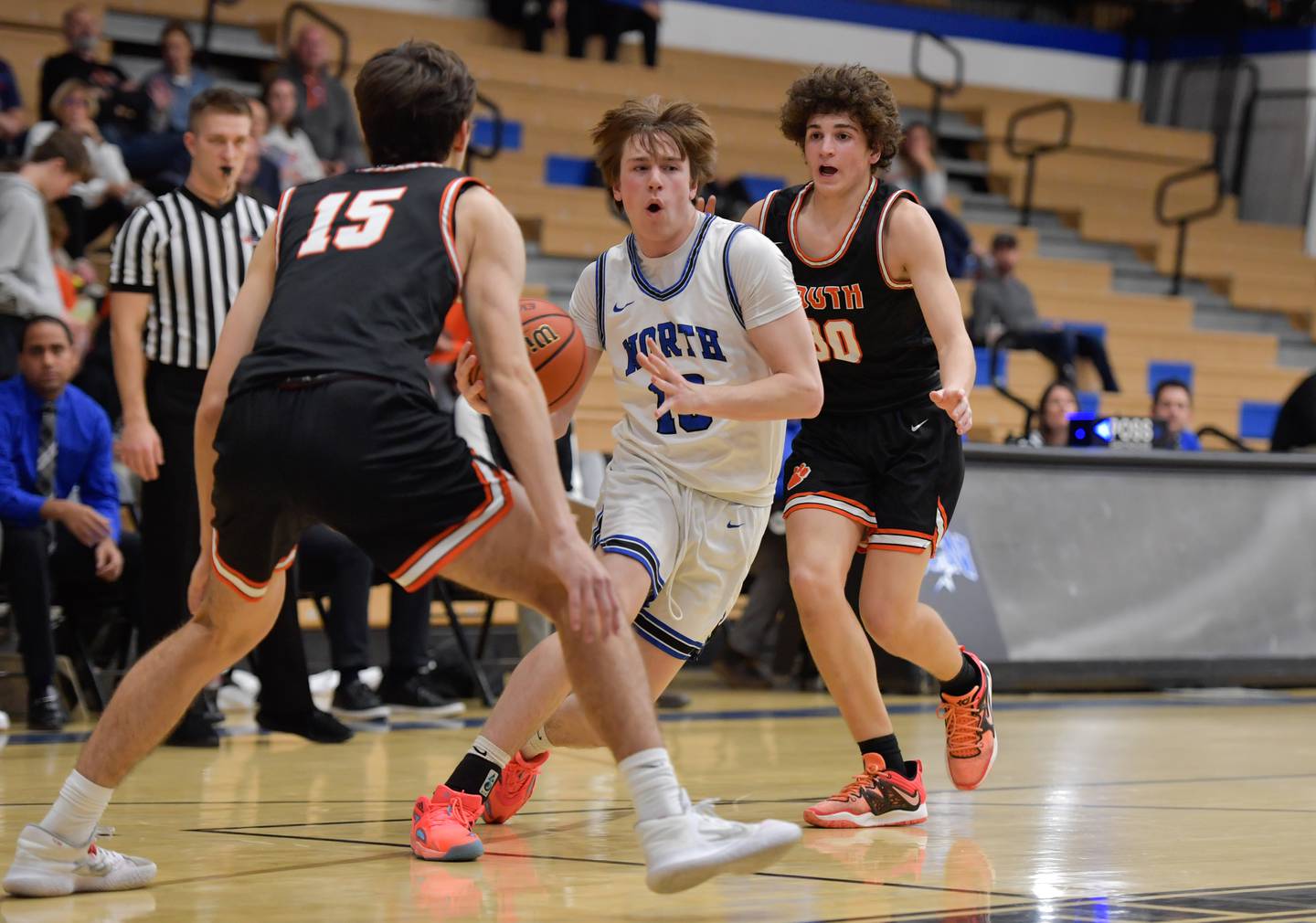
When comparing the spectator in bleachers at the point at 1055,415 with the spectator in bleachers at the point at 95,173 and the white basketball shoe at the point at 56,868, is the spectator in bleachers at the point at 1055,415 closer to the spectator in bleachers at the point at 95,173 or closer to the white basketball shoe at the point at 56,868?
the spectator in bleachers at the point at 95,173

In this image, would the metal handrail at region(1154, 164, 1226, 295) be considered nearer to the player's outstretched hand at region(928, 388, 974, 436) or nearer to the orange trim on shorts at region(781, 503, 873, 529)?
the orange trim on shorts at region(781, 503, 873, 529)

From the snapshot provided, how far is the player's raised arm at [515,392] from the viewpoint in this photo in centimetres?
313

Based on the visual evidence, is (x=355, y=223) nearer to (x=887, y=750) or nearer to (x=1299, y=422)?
(x=887, y=750)

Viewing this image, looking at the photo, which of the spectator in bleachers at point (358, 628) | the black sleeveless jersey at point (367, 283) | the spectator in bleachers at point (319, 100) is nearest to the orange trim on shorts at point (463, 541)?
the black sleeveless jersey at point (367, 283)

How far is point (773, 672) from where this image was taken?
28.2 ft

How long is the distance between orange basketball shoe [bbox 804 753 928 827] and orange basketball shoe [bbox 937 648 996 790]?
0.42 meters

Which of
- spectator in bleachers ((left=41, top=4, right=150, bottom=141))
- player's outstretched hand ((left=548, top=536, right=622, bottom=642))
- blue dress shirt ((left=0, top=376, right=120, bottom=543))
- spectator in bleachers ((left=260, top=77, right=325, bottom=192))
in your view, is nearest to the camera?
player's outstretched hand ((left=548, top=536, right=622, bottom=642))

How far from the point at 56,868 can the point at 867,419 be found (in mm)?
2254

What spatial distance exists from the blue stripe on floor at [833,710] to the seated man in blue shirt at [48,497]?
14.8 inches

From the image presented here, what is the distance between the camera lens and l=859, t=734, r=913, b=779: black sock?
14.5 ft

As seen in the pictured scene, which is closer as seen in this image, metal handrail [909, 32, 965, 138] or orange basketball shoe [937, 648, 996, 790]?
orange basketball shoe [937, 648, 996, 790]

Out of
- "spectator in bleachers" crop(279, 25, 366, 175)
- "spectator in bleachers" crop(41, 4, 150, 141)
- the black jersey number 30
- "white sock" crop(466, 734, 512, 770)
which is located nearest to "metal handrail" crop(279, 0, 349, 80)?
"spectator in bleachers" crop(279, 25, 366, 175)

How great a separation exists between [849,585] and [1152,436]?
2.11 m

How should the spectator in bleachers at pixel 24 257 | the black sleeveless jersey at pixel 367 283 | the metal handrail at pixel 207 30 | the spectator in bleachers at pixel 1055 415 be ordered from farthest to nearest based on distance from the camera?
the metal handrail at pixel 207 30 → the spectator in bleachers at pixel 1055 415 → the spectator in bleachers at pixel 24 257 → the black sleeveless jersey at pixel 367 283
